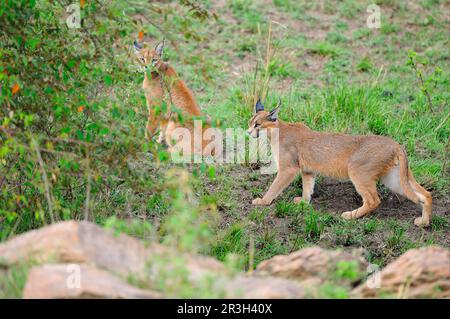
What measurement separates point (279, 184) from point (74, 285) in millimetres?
4482

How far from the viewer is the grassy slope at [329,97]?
27.3 feet

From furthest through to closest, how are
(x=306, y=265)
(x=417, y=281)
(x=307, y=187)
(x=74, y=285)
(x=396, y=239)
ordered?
(x=307, y=187), (x=396, y=239), (x=306, y=265), (x=417, y=281), (x=74, y=285)

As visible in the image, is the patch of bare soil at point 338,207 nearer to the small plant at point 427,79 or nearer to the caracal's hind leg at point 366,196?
the caracal's hind leg at point 366,196

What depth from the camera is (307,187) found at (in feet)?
29.7

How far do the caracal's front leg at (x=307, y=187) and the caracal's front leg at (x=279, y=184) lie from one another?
15 centimetres

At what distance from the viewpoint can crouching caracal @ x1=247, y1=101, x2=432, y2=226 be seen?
852 centimetres

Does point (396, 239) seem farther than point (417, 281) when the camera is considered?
Yes

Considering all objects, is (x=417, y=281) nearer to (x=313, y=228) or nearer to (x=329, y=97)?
(x=313, y=228)

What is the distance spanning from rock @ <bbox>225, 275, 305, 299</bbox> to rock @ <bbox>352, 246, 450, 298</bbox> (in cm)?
50

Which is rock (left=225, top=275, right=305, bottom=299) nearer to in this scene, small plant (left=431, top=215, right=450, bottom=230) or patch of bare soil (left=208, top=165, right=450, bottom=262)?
patch of bare soil (left=208, top=165, right=450, bottom=262)

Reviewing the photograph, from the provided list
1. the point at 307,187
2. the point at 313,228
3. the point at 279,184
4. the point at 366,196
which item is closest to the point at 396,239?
the point at 366,196

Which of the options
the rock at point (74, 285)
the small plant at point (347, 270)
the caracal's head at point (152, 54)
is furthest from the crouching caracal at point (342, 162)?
the rock at point (74, 285)

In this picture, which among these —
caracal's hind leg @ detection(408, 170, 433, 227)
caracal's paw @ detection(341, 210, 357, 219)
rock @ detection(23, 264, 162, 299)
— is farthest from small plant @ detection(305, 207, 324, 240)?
rock @ detection(23, 264, 162, 299)

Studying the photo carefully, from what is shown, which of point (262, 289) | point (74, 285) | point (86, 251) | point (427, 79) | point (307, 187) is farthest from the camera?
point (427, 79)
